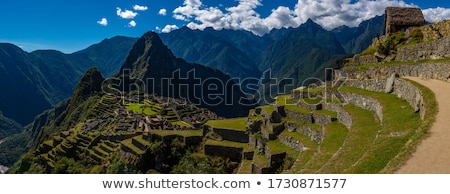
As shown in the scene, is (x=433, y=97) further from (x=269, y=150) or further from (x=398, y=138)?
(x=269, y=150)

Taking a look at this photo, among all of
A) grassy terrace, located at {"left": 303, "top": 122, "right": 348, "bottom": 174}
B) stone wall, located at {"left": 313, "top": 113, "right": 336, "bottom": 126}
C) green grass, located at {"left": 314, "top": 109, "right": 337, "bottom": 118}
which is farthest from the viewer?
green grass, located at {"left": 314, "top": 109, "right": 337, "bottom": 118}

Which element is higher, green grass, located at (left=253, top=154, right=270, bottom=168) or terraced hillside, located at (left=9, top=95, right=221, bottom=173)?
green grass, located at (left=253, top=154, right=270, bottom=168)

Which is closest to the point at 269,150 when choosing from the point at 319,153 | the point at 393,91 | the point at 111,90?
the point at 319,153

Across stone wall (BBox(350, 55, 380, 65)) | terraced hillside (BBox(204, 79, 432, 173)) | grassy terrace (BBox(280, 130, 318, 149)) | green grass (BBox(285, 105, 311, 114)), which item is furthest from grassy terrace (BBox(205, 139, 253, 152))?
stone wall (BBox(350, 55, 380, 65))

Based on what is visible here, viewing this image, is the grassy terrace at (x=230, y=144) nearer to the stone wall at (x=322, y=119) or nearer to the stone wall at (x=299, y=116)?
the stone wall at (x=299, y=116)

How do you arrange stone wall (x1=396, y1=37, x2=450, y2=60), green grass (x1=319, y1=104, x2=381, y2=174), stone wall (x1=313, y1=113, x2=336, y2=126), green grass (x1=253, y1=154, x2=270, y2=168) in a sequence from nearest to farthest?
1. green grass (x1=319, y1=104, x2=381, y2=174)
2. stone wall (x1=396, y1=37, x2=450, y2=60)
3. stone wall (x1=313, y1=113, x2=336, y2=126)
4. green grass (x1=253, y1=154, x2=270, y2=168)

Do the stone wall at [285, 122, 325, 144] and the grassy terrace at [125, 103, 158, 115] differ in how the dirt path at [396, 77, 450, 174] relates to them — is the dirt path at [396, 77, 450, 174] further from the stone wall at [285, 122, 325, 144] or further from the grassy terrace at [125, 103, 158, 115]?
the grassy terrace at [125, 103, 158, 115]
